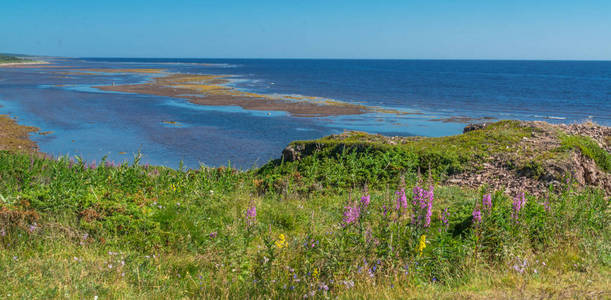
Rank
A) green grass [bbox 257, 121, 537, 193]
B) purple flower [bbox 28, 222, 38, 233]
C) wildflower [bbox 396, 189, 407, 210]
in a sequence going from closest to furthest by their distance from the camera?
wildflower [bbox 396, 189, 407, 210], purple flower [bbox 28, 222, 38, 233], green grass [bbox 257, 121, 537, 193]

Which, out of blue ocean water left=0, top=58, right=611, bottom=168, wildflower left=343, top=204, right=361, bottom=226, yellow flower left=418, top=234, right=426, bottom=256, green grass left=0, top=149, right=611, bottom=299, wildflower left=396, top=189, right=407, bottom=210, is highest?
wildflower left=396, top=189, right=407, bottom=210

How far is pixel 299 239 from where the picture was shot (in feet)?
19.5

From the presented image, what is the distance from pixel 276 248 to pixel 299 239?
58 centimetres

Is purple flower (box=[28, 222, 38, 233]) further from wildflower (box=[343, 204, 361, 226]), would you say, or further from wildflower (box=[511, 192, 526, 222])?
wildflower (box=[511, 192, 526, 222])

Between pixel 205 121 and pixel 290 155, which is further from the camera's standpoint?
pixel 205 121

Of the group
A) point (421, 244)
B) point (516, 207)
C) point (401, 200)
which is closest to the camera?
point (421, 244)

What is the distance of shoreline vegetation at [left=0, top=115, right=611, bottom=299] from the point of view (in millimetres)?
4781

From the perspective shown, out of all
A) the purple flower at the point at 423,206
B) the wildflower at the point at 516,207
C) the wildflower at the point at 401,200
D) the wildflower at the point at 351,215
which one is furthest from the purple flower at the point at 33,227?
the wildflower at the point at 516,207

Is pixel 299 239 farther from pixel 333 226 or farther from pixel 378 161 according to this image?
pixel 378 161

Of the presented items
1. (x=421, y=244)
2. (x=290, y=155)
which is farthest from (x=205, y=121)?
(x=421, y=244)

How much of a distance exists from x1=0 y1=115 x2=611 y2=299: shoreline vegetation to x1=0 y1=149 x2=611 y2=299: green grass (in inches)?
0.8

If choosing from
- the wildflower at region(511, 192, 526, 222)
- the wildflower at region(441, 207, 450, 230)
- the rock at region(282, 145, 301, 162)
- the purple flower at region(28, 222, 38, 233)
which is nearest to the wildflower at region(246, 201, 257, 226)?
the wildflower at region(441, 207, 450, 230)

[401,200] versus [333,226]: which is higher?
[401,200]

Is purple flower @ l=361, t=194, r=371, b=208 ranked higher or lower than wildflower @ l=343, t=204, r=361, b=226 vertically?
higher
